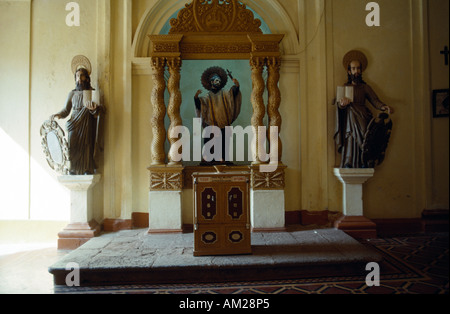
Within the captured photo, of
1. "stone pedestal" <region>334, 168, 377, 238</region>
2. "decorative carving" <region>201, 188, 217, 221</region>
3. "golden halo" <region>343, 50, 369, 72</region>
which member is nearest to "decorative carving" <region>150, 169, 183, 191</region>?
"decorative carving" <region>201, 188, 217, 221</region>

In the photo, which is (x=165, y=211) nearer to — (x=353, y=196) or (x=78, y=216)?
(x=78, y=216)

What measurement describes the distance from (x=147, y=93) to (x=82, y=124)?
116 centimetres

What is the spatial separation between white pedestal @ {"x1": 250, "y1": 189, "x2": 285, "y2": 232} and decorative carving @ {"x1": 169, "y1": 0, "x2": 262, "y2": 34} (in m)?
2.67

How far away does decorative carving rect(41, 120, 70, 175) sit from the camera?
4574mm

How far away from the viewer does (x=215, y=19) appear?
5074 millimetres

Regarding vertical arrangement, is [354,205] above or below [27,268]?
above

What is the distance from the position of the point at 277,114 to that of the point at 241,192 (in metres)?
1.74

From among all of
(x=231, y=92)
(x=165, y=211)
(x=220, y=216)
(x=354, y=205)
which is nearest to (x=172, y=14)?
(x=231, y=92)

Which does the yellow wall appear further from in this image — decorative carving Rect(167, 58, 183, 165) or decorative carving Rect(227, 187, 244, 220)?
decorative carving Rect(227, 187, 244, 220)

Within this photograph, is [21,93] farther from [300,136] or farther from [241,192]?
[300,136]

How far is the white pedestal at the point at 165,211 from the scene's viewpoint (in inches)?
186

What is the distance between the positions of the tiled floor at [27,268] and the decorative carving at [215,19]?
392 centimetres

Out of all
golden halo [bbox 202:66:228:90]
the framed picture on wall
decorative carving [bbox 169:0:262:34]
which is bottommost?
the framed picture on wall

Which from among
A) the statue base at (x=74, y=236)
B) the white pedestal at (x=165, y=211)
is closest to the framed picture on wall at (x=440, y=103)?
the white pedestal at (x=165, y=211)
